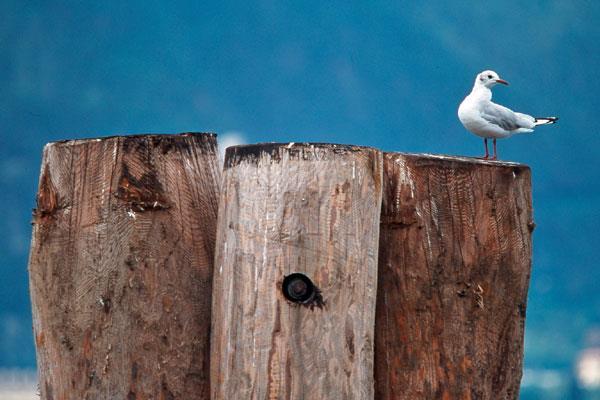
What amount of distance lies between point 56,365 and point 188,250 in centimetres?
74

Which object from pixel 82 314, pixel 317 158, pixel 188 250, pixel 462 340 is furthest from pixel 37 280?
pixel 462 340

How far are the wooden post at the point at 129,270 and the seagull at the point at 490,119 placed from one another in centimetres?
282

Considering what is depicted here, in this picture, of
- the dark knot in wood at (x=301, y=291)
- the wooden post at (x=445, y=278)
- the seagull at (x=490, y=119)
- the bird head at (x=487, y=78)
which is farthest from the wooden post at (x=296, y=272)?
the bird head at (x=487, y=78)

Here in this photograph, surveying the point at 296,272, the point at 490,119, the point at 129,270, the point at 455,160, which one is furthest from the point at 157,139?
the point at 490,119

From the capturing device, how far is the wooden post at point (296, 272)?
3.29 m

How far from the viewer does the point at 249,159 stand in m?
3.37

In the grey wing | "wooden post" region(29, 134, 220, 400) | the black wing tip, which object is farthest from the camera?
the black wing tip

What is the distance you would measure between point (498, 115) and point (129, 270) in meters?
3.27

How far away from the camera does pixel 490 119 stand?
606 centimetres

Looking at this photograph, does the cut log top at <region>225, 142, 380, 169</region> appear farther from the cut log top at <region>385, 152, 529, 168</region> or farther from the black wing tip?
the black wing tip

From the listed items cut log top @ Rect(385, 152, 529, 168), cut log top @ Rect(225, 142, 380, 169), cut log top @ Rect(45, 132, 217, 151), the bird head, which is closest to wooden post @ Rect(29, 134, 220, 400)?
cut log top @ Rect(45, 132, 217, 151)

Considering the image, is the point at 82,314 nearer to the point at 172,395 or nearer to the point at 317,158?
the point at 172,395

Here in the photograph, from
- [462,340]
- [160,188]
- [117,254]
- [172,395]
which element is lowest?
[172,395]

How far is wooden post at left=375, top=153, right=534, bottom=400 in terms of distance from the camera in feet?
12.0
